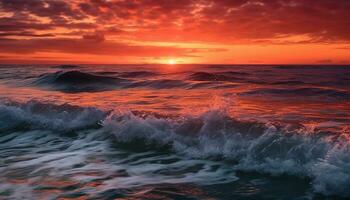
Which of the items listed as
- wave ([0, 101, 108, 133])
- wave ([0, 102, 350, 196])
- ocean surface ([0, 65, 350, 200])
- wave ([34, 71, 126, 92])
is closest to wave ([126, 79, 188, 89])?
wave ([34, 71, 126, 92])

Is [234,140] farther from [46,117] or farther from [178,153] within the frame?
[46,117]

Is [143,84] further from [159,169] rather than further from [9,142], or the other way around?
[159,169]

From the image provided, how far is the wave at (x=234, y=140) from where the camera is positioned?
6.01m

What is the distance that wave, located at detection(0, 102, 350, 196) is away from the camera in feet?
19.7

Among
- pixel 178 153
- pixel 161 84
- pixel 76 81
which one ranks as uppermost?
pixel 161 84

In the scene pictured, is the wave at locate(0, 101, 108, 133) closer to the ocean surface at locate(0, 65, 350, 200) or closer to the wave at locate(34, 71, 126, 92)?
the ocean surface at locate(0, 65, 350, 200)

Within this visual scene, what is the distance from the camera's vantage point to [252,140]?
7.57 metres

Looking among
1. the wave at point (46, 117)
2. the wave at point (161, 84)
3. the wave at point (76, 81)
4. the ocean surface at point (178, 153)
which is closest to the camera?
the ocean surface at point (178, 153)

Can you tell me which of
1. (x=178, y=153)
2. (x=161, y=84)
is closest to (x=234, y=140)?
(x=178, y=153)

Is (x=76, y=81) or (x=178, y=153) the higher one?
(x=76, y=81)

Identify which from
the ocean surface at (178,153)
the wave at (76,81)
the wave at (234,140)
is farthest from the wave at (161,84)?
the wave at (234,140)

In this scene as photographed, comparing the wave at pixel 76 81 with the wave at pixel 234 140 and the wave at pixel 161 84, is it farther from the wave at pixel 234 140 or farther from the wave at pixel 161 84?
the wave at pixel 234 140

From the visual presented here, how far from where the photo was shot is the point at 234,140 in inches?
309

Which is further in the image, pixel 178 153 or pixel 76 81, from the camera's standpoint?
pixel 76 81
